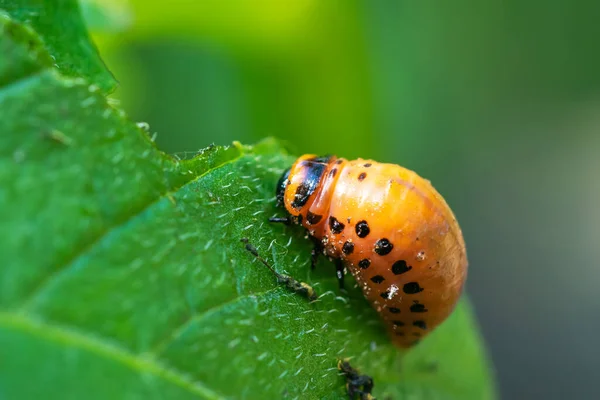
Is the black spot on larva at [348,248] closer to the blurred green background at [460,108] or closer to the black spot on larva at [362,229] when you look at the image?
the black spot on larva at [362,229]

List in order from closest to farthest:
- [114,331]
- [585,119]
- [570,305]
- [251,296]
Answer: [114,331], [251,296], [570,305], [585,119]

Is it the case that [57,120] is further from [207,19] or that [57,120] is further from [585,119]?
[585,119]

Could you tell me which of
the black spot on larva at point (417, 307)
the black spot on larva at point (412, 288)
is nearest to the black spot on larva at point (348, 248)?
the black spot on larva at point (412, 288)

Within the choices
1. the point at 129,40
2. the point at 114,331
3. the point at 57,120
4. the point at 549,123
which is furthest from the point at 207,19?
the point at 549,123

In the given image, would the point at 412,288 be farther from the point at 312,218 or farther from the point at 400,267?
the point at 312,218

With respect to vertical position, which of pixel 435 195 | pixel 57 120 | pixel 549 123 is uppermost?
pixel 57 120

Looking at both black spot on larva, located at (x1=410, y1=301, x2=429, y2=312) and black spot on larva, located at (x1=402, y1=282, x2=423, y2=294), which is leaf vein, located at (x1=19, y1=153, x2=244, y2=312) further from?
black spot on larva, located at (x1=410, y1=301, x2=429, y2=312)

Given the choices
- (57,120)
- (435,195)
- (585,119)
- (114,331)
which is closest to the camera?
(114,331)

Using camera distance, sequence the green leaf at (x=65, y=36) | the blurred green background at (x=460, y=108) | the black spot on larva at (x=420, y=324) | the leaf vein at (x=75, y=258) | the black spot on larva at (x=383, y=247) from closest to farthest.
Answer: the leaf vein at (x=75, y=258) < the green leaf at (x=65, y=36) < the black spot on larva at (x=383, y=247) < the black spot on larva at (x=420, y=324) < the blurred green background at (x=460, y=108)

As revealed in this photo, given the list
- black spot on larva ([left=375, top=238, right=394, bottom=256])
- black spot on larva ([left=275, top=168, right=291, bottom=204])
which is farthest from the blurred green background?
black spot on larva ([left=375, top=238, right=394, bottom=256])
